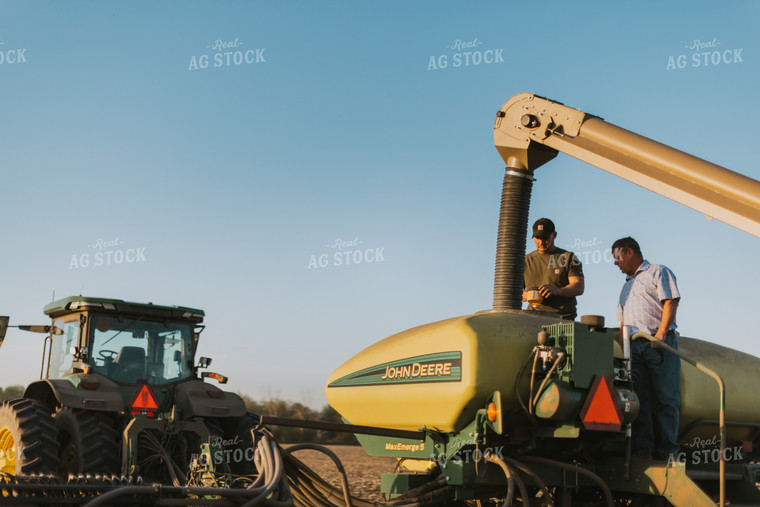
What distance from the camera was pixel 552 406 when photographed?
5.37 m

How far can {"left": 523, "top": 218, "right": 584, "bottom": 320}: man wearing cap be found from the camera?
6.78 m

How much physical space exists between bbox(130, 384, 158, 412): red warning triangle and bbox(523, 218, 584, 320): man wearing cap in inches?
180

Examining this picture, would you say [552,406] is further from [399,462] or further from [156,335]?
[156,335]

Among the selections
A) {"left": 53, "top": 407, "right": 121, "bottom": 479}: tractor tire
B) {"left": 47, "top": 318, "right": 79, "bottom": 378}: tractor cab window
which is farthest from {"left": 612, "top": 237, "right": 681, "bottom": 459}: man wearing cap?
{"left": 47, "top": 318, "right": 79, "bottom": 378}: tractor cab window

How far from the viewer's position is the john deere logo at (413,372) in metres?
5.57

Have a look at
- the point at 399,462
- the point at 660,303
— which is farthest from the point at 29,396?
the point at 660,303

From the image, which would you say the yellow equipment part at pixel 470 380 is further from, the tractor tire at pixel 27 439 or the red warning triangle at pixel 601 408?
the tractor tire at pixel 27 439

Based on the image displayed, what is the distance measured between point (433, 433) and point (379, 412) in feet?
1.78

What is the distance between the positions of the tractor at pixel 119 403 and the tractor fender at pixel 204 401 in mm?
13

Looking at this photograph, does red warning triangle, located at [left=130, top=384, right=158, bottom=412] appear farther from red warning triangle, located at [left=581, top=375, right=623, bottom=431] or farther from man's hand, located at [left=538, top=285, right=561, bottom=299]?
red warning triangle, located at [left=581, top=375, right=623, bottom=431]

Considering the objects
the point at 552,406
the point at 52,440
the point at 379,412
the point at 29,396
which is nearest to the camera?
the point at 552,406

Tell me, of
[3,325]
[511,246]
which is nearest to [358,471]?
[3,325]

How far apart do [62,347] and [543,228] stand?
6135mm

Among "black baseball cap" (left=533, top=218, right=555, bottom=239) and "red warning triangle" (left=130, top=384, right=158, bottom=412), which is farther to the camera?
"red warning triangle" (left=130, top=384, right=158, bottom=412)
